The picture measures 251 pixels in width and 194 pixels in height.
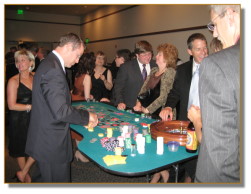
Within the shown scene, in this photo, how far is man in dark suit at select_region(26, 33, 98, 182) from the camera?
1688 mm

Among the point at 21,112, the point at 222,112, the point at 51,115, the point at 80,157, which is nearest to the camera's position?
the point at 222,112

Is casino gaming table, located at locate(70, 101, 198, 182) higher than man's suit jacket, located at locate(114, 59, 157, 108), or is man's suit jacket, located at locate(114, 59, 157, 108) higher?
man's suit jacket, located at locate(114, 59, 157, 108)

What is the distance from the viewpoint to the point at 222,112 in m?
0.91

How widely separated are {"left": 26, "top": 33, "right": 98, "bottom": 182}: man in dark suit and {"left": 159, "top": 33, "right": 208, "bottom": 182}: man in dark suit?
1.16m

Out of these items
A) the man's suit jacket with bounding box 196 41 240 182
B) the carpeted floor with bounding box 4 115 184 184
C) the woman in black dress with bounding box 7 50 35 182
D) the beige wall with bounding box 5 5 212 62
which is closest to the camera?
the man's suit jacket with bounding box 196 41 240 182

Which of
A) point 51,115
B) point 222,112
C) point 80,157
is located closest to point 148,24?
point 80,157

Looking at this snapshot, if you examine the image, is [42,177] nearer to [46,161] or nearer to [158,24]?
[46,161]

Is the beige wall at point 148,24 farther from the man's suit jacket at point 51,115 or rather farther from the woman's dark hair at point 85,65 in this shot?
the man's suit jacket at point 51,115

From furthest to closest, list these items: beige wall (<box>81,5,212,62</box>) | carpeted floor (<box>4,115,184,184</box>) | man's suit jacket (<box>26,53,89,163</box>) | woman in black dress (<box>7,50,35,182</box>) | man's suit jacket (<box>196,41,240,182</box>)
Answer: beige wall (<box>81,5,212,62</box>), carpeted floor (<box>4,115,184,184</box>), woman in black dress (<box>7,50,35,182</box>), man's suit jacket (<box>26,53,89,163</box>), man's suit jacket (<box>196,41,240,182</box>)

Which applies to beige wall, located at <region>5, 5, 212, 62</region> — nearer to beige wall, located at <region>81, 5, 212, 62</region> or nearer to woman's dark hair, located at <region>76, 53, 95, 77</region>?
beige wall, located at <region>81, 5, 212, 62</region>

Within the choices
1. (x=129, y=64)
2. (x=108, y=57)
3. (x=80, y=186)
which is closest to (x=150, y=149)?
(x=80, y=186)

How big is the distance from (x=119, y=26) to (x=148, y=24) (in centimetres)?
251

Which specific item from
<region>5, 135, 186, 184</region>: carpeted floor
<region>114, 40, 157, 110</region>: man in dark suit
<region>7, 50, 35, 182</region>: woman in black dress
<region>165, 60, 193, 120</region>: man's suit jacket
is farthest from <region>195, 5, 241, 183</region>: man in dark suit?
<region>114, 40, 157, 110</region>: man in dark suit

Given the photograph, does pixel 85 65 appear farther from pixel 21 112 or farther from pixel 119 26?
pixel 119 26
